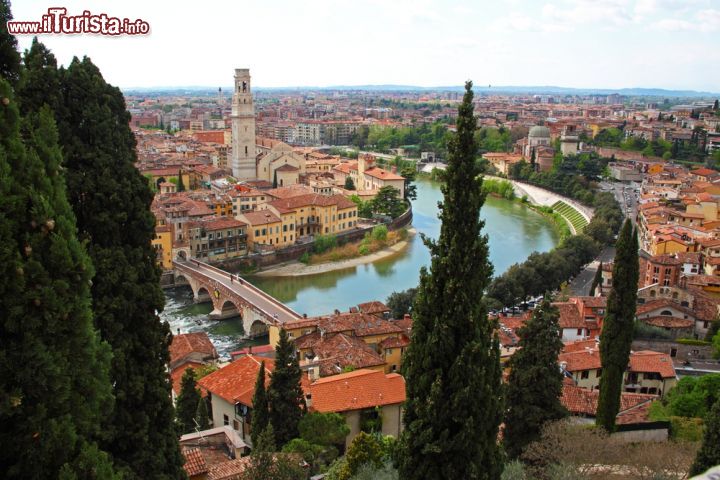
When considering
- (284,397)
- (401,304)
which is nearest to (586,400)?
(284,397)

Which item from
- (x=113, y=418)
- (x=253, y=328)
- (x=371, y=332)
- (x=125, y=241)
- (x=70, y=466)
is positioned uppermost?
(x=125, y=241)

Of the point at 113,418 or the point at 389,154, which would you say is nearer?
the point at 113,418

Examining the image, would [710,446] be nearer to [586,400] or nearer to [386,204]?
[586,400]

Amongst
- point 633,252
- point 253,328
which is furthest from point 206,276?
point 633,252

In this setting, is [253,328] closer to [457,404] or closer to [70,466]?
[457,404]

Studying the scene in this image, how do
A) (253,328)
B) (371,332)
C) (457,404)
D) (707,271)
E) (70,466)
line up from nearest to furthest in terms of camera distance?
(70,466) < (457,404) < (371,332) < (253,328) < (707,271)

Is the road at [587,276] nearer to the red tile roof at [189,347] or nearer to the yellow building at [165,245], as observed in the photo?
the red tile roof at [189,347]

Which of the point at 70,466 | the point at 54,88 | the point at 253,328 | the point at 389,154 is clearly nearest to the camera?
the point at 70,466
